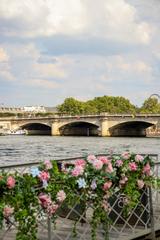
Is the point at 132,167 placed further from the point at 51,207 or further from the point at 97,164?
the point at 51,207

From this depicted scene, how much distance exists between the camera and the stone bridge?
274 ft

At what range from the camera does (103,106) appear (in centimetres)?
12238

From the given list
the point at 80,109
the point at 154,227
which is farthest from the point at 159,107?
A: the point at 154,227

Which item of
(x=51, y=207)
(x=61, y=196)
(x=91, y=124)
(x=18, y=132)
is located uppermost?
(x=91, y=124)

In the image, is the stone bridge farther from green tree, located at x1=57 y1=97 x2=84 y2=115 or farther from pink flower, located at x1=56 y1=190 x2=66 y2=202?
pink flower, located at x1=56 y1=190 x2=66 y2=202

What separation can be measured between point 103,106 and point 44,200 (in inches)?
4641

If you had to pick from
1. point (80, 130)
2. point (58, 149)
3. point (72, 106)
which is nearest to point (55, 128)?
point (80, 130)

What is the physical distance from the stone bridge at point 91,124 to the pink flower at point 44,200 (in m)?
75.0

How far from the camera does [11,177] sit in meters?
4.43

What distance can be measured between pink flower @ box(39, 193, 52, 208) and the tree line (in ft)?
372

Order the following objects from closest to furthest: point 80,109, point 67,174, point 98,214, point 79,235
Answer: point 67,174 < point 98,214 < point 79,235 < point 80,109

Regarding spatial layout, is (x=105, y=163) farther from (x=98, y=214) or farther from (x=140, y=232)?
(x=140, y=232)

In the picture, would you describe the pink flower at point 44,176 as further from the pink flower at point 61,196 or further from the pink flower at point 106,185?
the pink flower at point 106,185

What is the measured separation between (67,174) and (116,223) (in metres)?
1.71
